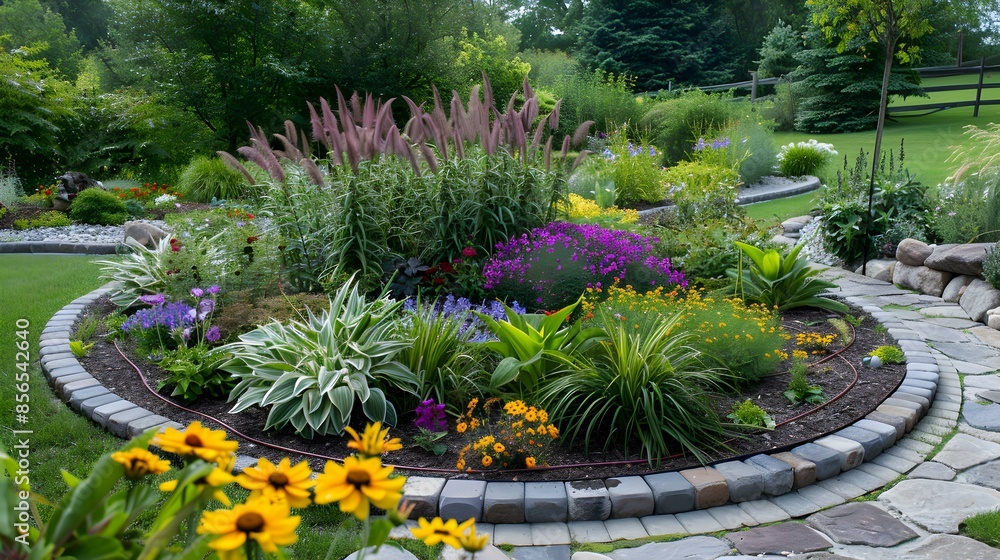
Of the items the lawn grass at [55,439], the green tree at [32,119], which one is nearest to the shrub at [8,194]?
the green tree at [32,119]

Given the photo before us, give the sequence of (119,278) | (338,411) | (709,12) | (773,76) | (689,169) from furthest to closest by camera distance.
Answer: (709,12)
(773,76)
(689,169)
(119,278)
(338,411)

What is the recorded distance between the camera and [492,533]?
102 inches

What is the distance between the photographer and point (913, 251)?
5.99 metres

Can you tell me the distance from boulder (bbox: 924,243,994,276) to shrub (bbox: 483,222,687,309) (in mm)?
2415

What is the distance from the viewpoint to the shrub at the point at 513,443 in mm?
2863

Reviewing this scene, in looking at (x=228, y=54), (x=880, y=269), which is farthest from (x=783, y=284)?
(x=228, y=54)

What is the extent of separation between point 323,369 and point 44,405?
1.64 meters

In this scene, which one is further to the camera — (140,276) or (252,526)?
(140,276)

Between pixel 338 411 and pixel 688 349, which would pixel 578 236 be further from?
pixel 338 411

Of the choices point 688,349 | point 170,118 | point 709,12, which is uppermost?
point 709,12

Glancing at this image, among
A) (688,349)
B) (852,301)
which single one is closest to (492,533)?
(688,349)

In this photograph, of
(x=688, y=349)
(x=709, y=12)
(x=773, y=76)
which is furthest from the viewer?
(x=709, y=12)

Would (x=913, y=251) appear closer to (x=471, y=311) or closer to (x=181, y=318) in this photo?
(x=471, y=311)

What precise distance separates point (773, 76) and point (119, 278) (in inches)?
963
